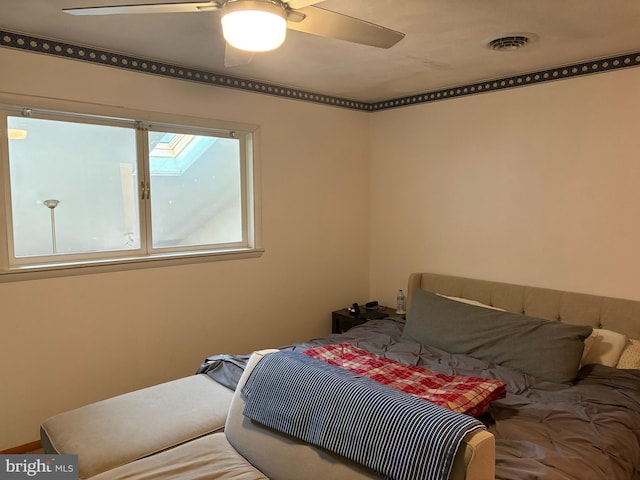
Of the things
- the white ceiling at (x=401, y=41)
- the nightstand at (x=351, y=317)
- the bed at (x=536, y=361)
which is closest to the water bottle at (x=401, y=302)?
the nightstand at (x=351, y=317)

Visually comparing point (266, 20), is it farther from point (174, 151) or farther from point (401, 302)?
point (401, 302)

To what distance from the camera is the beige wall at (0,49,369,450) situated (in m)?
2.54

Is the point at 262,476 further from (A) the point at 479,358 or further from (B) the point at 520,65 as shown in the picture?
(B) the point at 520,65

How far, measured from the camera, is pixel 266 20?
1491 mm

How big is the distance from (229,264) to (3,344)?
141cm

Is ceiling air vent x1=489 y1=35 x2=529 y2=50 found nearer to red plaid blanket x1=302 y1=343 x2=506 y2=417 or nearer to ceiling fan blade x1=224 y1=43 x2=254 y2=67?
ceiling fan blade x1=224 y1=43 x2=254 y2=67

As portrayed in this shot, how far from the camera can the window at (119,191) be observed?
257 cm

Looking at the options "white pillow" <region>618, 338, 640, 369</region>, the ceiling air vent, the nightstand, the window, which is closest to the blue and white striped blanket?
the window

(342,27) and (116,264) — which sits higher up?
(342,27)

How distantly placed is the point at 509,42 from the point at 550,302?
1655mm

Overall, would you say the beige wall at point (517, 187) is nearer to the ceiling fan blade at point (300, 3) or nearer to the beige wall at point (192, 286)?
the beige wall at point (192, 286)

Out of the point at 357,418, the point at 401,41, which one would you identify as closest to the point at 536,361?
the point at 357,418

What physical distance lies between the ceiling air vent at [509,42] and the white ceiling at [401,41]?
0.19 feet

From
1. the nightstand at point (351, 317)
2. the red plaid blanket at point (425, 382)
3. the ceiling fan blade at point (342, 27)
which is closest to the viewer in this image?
the ceiling fan blade at point (342, 27)
